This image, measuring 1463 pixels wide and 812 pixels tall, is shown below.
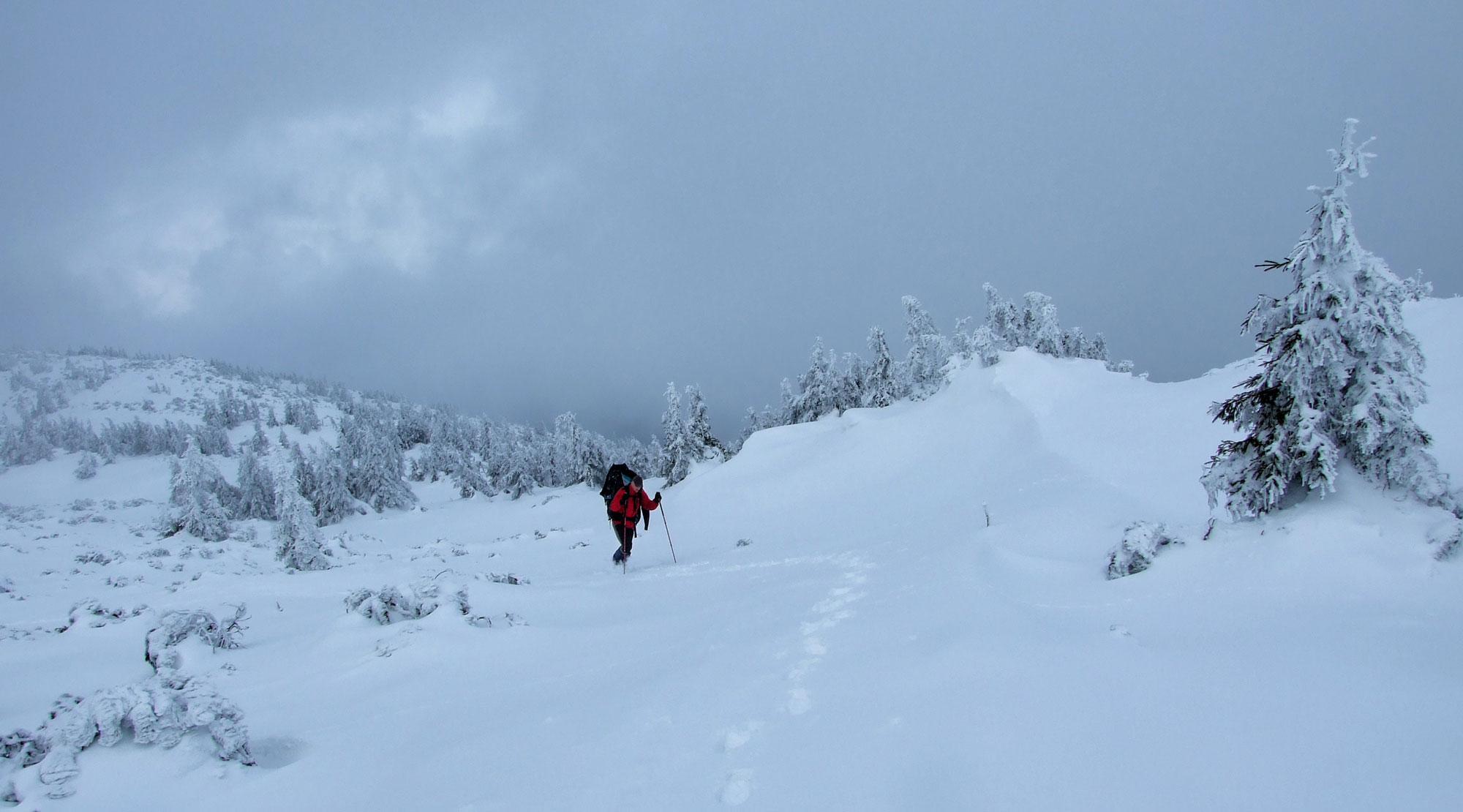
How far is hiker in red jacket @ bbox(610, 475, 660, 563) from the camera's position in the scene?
1347 cm

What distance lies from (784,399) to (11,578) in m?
47.5

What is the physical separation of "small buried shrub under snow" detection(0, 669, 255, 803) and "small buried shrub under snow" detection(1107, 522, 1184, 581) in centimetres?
870

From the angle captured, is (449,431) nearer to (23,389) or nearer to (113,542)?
(23,389)

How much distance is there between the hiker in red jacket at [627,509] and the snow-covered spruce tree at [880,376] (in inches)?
1325

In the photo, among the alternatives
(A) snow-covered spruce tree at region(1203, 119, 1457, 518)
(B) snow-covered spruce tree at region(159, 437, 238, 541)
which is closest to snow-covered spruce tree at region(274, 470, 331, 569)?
(B) snow-covered spruce tree at region(159, 437, 238, 541)

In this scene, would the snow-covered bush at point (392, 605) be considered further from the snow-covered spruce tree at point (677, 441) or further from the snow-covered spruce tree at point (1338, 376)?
the snow-covered spruce tree at point (677, 441)

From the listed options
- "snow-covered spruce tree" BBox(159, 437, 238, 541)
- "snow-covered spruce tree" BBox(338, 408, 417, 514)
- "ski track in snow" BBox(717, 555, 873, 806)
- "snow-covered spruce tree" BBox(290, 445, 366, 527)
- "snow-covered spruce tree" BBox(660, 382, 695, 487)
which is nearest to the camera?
"ski track in snow" BBox(717, 555, 873, 806)

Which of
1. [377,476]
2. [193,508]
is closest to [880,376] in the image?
[193,508]

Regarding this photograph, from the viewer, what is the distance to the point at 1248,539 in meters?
6.25

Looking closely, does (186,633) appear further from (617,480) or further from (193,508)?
(193,508)

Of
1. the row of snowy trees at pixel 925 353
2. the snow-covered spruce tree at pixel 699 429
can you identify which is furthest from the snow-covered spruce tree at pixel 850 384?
the snow-covered spruce tree at pixel 699 429

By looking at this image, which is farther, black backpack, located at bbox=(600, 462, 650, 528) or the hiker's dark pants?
black backpack, located at bbox=(600, 462, 650, 528)

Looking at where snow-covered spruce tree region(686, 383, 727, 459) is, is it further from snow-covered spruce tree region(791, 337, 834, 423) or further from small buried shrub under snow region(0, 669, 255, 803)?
small buried shrub under snow region(0, 669, 255, 803)

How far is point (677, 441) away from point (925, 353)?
74.1 feet
